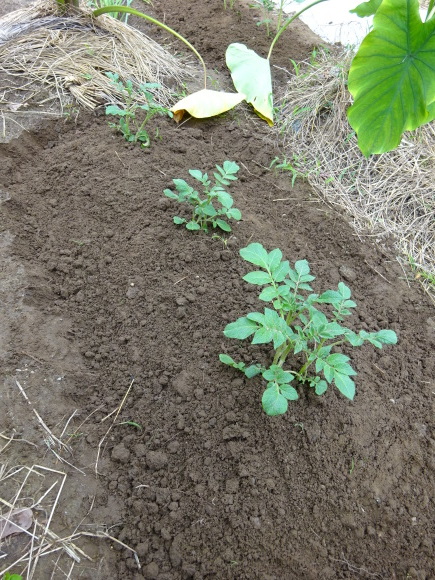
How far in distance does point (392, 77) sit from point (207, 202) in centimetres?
71

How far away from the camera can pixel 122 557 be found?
1.18 metres

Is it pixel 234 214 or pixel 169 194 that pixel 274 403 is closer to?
pixel 234 214

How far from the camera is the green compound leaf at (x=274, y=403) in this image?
1200mm

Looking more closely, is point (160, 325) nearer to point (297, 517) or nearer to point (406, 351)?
point (297, 517)

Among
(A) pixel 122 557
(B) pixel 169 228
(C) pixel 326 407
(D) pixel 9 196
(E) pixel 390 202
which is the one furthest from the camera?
(E) pixel 390 202

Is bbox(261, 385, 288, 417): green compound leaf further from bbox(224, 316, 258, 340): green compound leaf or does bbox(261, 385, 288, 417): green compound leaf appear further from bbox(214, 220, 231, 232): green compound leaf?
bbox(214, 220, 231, 232): green compound leaf

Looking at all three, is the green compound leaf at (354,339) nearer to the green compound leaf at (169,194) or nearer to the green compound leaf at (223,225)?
the green compound leaf at (223,225)

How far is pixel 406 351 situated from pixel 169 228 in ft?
3.11

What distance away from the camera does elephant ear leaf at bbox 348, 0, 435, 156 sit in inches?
57.1

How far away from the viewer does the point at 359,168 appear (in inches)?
90.7

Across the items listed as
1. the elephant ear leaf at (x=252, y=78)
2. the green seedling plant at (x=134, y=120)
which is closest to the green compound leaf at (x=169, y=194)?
the green seedling plant at (x=134, y=120)

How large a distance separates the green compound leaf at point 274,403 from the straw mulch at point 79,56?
1.75 metres

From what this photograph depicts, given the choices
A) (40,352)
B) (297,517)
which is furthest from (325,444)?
(40,352)

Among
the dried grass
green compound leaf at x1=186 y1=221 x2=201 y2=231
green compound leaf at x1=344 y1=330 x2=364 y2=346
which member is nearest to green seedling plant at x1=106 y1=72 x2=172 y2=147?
green compound leaf at x1=186 y1=221 x2=201 y2=231
